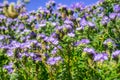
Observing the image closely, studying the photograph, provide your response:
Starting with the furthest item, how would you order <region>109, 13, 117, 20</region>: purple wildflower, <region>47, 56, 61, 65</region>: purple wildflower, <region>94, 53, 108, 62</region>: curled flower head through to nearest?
<region>109, 13, 117, 20</region>: purple wildflower < <region>47, 56, 61, 65</region>: purple wildflower < <region>94, 53, 108, 62</region>: curled flower head

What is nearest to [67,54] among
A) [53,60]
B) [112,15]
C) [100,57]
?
[53,60]

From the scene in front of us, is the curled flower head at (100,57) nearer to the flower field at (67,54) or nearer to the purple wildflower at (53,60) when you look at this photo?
the flower field at (67,54)

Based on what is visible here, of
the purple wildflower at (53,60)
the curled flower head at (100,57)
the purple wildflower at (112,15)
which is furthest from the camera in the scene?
the purple wildflower at (112,15)

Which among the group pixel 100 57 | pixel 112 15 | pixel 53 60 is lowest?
pixel 100 57

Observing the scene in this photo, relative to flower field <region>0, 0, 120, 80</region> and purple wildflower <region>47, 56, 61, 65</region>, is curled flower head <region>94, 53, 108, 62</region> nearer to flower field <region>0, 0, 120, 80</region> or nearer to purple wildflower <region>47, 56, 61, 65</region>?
flower field <region>0, 0, 120, 80</region>

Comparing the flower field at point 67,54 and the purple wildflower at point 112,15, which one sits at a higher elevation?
the purple wildflower at point 112,15

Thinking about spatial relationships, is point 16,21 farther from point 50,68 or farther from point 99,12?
point 50,68

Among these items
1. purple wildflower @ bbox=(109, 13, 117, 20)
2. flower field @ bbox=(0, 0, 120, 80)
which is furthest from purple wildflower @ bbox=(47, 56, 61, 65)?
purple wildflower @ bbox=(109, 13, 117, 20)

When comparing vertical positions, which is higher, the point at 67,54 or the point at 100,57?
the point at 67,54

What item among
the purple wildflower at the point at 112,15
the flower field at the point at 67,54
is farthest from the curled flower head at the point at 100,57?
the purple wildflower at the point at 112,15

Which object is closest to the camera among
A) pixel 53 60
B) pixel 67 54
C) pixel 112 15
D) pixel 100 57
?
pixel 100 57

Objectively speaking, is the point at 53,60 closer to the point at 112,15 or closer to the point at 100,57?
the point at 100,57

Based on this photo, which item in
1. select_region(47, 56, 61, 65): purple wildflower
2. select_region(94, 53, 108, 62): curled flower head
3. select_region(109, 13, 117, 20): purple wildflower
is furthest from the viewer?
select_region(109, 13, 117, 20): purple wildflower

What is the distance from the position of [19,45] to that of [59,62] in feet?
3.34
